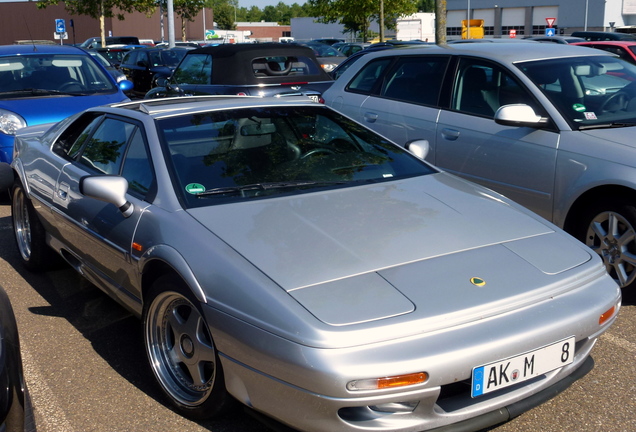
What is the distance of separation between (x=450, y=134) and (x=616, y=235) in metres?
1.67

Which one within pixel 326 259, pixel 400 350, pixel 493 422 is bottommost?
pixel 493 422

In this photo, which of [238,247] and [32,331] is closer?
[238,247]

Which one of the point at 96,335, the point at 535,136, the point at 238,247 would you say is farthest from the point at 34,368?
the point at 535,136

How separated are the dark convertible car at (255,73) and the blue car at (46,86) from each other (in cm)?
99

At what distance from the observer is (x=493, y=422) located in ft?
8.96

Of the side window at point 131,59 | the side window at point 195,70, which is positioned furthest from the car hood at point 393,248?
the side window at point 131,59

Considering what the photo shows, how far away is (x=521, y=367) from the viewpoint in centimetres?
273

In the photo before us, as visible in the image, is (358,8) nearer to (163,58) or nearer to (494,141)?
(163,58)

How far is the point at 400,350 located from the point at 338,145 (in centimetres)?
191

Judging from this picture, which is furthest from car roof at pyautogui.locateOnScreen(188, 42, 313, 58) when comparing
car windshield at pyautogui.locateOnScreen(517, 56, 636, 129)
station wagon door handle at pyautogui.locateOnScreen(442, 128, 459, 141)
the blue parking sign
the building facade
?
the building facade

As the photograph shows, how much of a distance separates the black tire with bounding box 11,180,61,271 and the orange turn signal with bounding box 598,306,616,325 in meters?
3.80

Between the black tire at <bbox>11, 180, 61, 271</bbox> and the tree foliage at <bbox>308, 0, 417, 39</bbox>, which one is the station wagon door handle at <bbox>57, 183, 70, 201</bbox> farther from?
the tree foliage at <bbox>308, 0, 417, 39</bbox>

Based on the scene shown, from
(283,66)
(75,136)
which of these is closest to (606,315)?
(75,136)

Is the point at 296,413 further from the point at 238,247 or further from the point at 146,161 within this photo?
the point at 146,161
